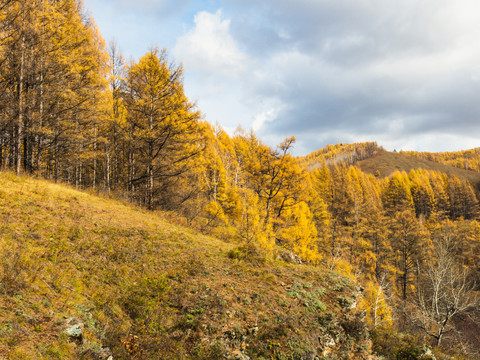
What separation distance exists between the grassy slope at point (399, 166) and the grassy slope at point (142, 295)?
152846 mm

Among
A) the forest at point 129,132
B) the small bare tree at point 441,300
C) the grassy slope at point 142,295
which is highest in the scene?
the forest at point 129,132

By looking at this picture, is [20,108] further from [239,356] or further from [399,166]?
[399,166]

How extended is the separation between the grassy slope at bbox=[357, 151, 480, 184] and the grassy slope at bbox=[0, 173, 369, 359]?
152846 mm

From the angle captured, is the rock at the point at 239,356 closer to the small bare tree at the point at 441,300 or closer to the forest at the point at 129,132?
the forest at the point at 129,132

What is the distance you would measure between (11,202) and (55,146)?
980 cm

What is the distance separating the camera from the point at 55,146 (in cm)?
1597

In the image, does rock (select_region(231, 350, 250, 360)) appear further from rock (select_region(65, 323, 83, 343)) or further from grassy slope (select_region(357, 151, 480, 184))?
grassy slope (select_region(357, 151, 480, 184))

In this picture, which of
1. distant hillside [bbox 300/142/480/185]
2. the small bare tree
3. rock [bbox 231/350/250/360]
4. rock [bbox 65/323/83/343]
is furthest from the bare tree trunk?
distant hillside [bbox 300/142/480/185]

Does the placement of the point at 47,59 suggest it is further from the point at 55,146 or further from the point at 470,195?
the point at 470,195

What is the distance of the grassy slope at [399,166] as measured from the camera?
138062mm

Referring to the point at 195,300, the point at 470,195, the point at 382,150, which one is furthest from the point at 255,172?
the point at 382,150

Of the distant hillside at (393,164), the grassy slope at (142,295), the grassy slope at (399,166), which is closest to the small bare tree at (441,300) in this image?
the grassy slope at (142,295)

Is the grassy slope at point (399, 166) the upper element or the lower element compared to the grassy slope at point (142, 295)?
upper

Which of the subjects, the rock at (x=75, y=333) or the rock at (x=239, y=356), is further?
the rock at (x=239, y=356)
